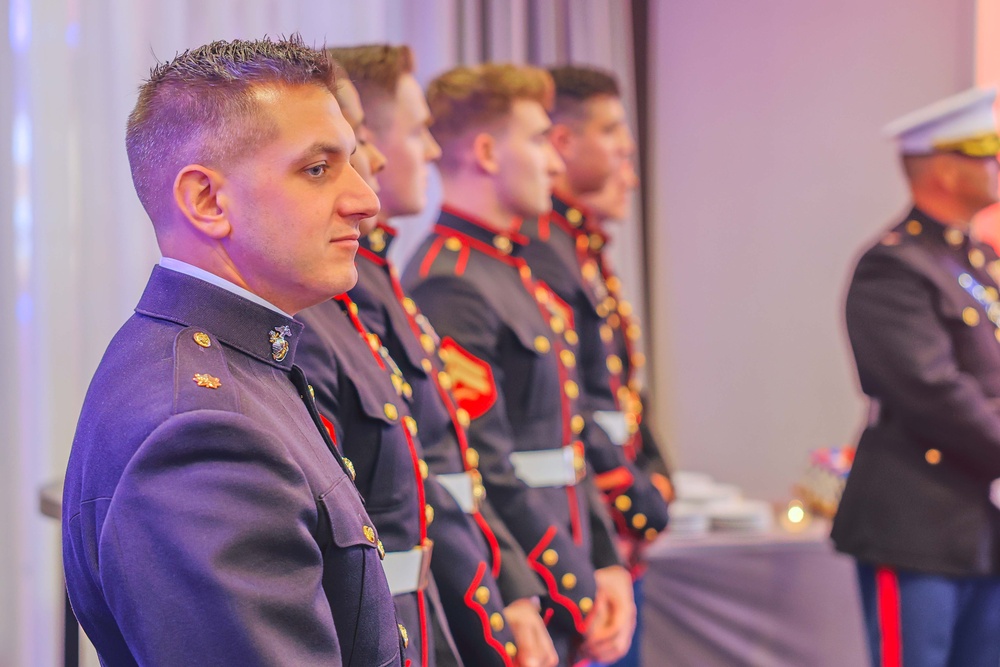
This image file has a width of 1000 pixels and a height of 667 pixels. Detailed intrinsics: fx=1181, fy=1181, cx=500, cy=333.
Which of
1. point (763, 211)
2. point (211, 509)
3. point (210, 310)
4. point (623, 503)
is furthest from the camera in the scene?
point (763, 211)

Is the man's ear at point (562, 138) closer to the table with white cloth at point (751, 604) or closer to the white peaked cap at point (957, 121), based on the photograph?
the white peaked cap at point (957, 121)

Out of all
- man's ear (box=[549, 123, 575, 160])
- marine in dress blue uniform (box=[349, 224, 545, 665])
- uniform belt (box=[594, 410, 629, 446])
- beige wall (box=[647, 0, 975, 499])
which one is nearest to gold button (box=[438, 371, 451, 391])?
marine in dress blue uniform (box=[349, 224, 545, 665])

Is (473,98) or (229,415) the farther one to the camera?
(473,98)

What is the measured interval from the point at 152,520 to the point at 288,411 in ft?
0.61

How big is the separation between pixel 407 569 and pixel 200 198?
0.54 meters

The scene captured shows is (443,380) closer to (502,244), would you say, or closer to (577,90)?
(502,244)

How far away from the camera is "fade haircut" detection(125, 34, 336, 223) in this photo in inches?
39.4

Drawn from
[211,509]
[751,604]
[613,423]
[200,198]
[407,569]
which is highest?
[200,198]

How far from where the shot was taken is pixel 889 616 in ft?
7.65

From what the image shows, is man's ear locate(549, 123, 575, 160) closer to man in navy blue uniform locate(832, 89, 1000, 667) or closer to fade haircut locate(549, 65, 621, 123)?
fade haircut locate(549, 65, 621, 123)

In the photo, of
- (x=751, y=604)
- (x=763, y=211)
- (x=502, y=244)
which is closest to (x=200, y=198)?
(x=502, y=244)

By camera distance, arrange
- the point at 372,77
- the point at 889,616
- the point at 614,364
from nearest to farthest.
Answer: the point at 372,77 → the point at 889,616 → the point at 614,364

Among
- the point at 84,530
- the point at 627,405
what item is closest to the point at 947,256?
the point at 627,405

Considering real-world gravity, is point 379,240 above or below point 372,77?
below
